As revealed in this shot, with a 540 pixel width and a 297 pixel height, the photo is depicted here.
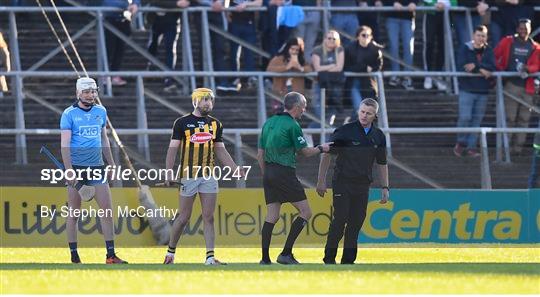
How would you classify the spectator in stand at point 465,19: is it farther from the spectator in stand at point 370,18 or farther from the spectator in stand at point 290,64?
the spectator in stand at point 290,64

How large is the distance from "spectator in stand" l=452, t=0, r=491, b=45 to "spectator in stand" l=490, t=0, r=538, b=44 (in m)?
0.21

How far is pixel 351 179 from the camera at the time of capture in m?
18.2

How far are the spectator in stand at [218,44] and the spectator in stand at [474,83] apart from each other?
3.23m

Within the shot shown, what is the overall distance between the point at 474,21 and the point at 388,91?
7.77 feet

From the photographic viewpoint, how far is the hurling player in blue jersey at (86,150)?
58.7 feet

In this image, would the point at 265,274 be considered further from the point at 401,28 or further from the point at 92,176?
the point at 401,28

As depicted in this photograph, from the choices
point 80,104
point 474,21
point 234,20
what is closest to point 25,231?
point 80,104

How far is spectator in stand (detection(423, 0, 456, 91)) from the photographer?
25578 mm

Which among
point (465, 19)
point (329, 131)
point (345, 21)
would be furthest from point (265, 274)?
point (465, 19)

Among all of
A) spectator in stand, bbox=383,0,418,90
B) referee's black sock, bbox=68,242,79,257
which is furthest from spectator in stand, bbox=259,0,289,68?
referee's black sock, bbox=68,242,79,257

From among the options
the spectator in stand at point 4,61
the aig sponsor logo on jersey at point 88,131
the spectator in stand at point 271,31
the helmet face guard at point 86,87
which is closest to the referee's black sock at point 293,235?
the aig sponsor logo on jersey at point 88,131

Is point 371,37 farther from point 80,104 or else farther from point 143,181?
point 80,104

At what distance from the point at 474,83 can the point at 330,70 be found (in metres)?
2.11

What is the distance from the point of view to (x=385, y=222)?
20688mm
